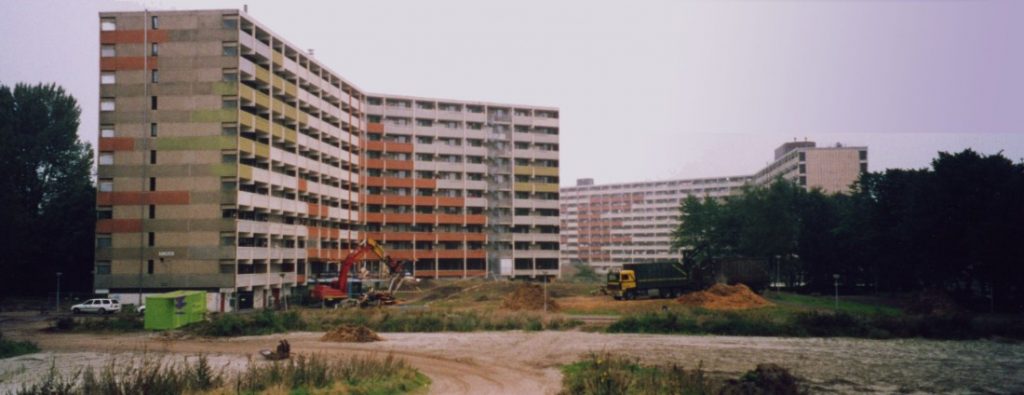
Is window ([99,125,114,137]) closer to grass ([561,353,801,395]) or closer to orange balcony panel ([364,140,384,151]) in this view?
orange balcony panel ([364,140,384,151])

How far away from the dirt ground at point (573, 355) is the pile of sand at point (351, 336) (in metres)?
0.86

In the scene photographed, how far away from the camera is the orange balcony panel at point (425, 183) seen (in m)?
114

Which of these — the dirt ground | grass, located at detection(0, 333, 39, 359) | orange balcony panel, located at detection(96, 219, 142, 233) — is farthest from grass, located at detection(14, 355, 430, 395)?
orange balcony panel, located at detection(96, 219, 142, 233)

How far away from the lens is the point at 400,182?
11294cm

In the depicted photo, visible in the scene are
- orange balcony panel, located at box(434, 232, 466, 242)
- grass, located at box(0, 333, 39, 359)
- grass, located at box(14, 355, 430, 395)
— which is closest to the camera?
grass, located at box(14, 355, 430, 395)

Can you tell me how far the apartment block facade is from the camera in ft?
368

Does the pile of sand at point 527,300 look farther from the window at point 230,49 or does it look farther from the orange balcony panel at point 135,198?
the window at point 230,49

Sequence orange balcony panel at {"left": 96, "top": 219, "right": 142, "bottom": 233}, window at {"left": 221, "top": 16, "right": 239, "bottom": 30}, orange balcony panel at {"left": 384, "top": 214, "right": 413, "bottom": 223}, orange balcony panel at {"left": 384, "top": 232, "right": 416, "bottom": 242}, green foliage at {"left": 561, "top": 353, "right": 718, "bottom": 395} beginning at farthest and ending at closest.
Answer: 1. orange balcony panel at {"left": 384, "top": 232, "right": 416, "bottom": 242}
2. orange balcony panel at {"left": 384, "top": 214, "right": 413, "bottom": 223}
3. window at {"left": 221, "top": 16, "right": 239, "bottom": 30}
4. orange balcony panel at {"left": 96, "top": 219, "right": 142, "bottom": 233}
5. green foliage at {"left": 561, "top": 353, "right": 718, "bottom": 395}

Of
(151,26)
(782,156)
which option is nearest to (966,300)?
(151,26)

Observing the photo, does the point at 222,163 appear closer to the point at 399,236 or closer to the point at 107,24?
the point at 107,24

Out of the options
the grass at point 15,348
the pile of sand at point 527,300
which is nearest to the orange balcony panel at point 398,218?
the pile of sand at point 527,300

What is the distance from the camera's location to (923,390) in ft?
90.6

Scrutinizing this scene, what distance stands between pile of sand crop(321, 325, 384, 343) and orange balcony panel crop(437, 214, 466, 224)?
7074 cm

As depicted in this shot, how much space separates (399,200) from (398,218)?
2.98 m
